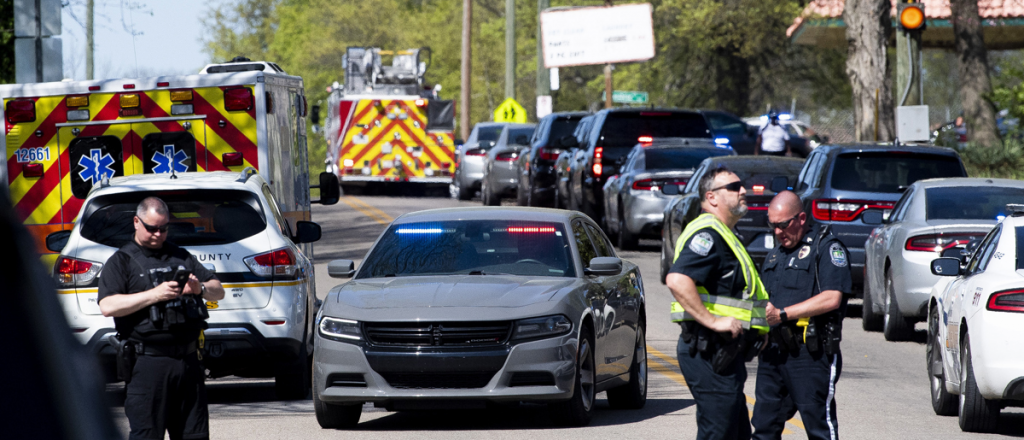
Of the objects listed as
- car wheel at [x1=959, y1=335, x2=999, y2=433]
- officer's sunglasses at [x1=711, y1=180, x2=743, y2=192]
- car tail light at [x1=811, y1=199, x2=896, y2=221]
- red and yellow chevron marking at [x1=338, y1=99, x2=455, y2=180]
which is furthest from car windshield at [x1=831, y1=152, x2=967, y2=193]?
red and yellow chevron marking at [x1=338, y1=99, x2=455, y2=180]

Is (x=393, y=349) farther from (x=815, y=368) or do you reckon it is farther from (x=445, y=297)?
(x=815, y=368)

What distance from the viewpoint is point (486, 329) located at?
818 cm

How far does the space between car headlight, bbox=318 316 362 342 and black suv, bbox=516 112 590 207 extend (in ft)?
56.4

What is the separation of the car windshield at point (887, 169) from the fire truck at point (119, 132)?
6.63 m

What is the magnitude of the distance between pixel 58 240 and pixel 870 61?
16745mm

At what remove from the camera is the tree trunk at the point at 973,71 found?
99.8ft

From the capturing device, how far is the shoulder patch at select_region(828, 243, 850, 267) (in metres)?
6.92

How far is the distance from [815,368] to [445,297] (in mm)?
2468

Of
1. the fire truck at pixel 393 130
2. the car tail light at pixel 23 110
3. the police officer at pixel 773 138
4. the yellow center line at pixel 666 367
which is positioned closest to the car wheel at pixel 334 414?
the yellow center line at pixel 666 367

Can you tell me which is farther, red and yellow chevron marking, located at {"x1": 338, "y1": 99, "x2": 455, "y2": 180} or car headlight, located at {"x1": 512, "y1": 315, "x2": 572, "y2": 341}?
red and yellow chevron marking, located at {"x1": 338, "y1": 99, "x2": 455, "y2": 180}

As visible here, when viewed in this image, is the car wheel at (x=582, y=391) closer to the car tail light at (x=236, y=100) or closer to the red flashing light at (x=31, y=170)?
the car tail light at (x=236, y=100)

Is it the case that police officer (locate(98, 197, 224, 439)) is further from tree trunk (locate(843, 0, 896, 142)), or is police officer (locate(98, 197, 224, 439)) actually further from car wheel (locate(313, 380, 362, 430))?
tree trunk (locate(843, 0, 896, 142))

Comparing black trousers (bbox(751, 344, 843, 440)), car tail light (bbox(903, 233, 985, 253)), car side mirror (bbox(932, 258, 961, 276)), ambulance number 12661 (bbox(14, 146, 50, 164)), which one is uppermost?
ambulance number 12661 (bbox(14, 146, 50, 164))

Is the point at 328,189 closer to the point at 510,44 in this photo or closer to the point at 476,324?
the point at 476,324
